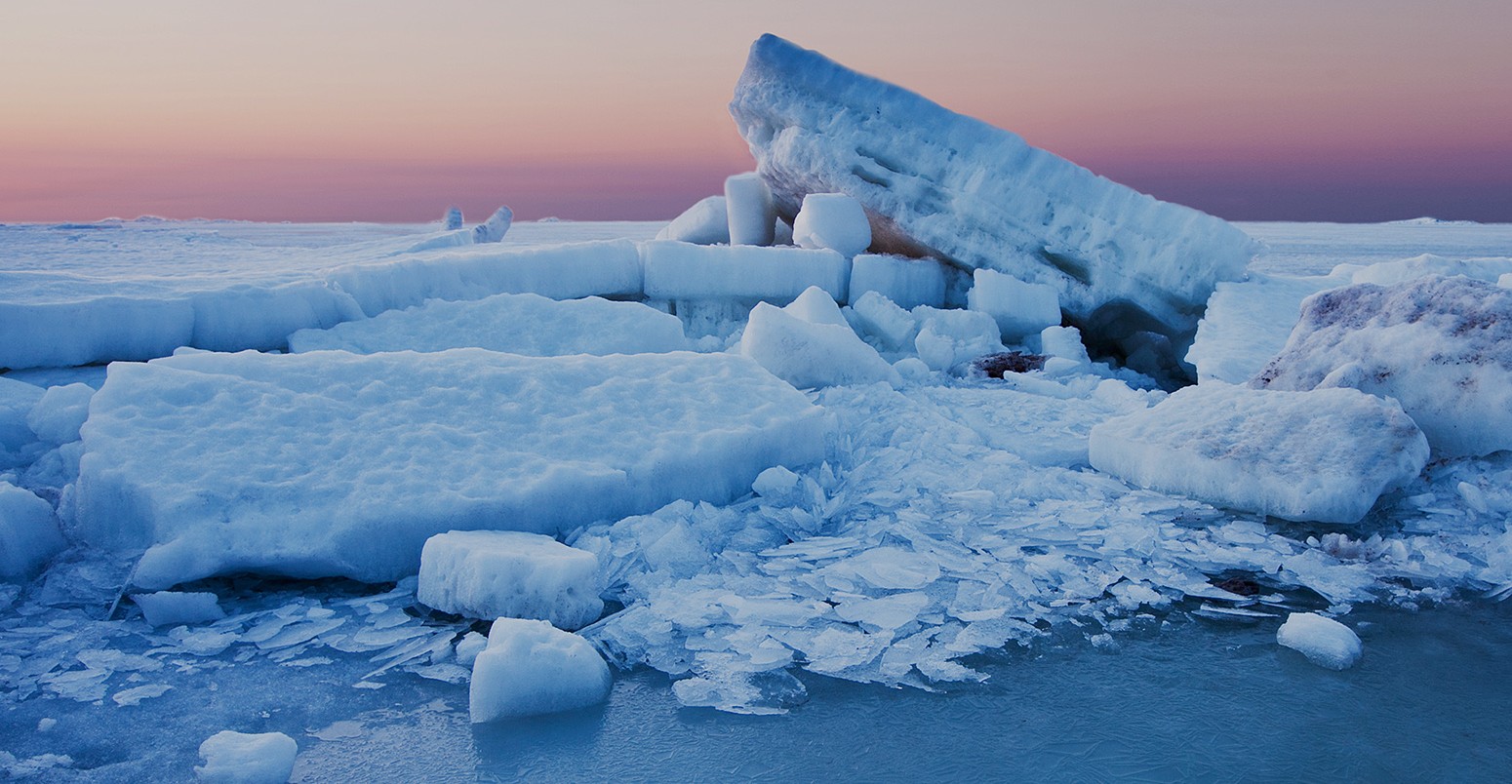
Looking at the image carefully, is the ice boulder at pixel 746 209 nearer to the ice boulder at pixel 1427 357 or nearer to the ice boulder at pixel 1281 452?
the ice boulder at pixel 1427 357

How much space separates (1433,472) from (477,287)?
4.58m

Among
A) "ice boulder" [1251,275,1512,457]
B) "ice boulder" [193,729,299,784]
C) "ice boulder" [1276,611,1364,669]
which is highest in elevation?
"ice boulder" [1251,275,1512,457]

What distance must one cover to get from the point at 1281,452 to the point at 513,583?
2554 mm

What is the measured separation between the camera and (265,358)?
3.35 meters

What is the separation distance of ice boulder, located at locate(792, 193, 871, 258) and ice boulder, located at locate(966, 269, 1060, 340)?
0.89m

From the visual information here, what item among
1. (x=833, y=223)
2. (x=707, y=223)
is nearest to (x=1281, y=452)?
(x=833, y=223)

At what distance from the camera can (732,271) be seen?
6234 millimetres

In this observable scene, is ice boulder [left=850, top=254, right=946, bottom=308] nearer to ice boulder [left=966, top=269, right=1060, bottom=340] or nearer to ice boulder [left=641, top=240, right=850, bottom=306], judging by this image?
ice boulder [left=641, top=240, right=850, bottom=306]

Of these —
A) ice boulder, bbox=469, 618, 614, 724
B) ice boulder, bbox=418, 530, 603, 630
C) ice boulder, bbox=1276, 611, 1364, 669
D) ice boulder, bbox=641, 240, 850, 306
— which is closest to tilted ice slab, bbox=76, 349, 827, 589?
ice boulder, bbox=418, 530, 603, 630

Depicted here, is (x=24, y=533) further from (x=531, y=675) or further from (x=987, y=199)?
(x=987, y=199)

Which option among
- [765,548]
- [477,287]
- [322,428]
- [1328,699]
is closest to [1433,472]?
[1328,699]

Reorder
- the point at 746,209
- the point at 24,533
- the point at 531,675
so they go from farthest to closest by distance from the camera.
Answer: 1. the point at 746,209
2. the point at 24,533
3. the point at 531,675

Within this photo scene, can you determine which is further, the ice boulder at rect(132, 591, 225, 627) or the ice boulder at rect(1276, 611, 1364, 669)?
the ice boulder at rect(132, 591, 225, 627)

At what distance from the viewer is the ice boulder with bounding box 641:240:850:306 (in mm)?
6125
